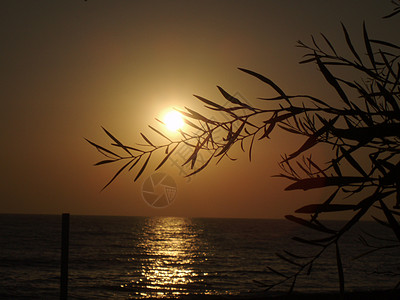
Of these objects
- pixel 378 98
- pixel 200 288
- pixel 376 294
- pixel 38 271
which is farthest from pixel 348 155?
pixel 38 271

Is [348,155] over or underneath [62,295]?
over

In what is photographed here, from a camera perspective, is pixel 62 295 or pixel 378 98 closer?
pixel 378 98

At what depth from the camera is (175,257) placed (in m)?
42.9

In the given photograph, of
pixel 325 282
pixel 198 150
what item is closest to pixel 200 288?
pixel 325 282

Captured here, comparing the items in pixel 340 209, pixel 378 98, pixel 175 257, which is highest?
pixel 378 98

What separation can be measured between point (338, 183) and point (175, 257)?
141 ft

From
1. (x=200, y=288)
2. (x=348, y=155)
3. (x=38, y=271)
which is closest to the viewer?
(x=348, y=155)

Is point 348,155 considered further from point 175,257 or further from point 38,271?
point 175,257

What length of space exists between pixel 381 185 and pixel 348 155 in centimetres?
14

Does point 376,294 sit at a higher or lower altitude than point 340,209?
lower

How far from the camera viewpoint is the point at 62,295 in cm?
923

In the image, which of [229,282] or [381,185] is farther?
[229,282]

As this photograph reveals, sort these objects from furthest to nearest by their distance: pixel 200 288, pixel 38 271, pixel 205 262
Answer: pixel 205 262
pixel 38 271
pixel 200 288

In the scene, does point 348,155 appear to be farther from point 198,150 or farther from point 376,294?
point 376,294
